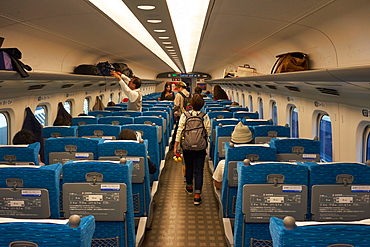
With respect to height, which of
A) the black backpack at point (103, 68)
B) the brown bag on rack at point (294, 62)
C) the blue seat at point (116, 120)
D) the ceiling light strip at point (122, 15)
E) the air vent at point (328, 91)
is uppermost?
the ceiling light strip at point (122, 15)

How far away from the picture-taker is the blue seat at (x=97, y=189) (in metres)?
3.56

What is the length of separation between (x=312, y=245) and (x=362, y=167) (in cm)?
179

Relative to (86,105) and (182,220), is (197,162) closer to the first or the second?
(182,220)

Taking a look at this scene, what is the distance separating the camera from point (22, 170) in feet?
10.9

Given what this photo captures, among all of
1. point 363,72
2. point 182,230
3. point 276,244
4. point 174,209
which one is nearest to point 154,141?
point 174,209

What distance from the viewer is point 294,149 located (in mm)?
5168

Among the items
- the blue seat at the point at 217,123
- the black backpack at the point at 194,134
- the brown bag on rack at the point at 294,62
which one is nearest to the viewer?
the black backpack at the point at 194,134

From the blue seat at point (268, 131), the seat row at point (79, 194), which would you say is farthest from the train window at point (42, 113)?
the seat row at point (79, 194)

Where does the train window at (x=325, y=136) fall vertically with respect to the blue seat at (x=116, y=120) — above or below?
below

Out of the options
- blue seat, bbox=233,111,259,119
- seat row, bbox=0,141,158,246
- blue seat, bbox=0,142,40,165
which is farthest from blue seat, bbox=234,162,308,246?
blue seat, bbox=233,111,259,119

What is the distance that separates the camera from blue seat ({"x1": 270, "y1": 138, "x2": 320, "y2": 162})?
5117 mm

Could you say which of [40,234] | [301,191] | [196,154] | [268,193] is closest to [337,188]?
[301,191]

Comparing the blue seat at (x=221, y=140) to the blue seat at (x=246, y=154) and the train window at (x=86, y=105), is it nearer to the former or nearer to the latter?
the blue seat at (x=246, y=154)

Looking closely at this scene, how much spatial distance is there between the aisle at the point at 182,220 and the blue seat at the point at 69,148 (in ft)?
4.77
